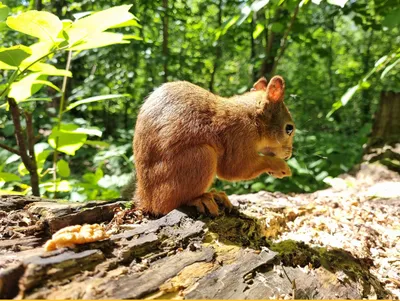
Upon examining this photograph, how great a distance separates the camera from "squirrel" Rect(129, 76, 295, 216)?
1.90m

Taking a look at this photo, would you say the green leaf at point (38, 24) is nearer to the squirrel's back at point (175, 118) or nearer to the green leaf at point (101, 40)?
the green leaf at point (101, 40)

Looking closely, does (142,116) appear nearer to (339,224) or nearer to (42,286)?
(42,286)

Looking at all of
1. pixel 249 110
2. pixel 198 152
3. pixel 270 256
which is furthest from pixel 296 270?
pixel 249 110

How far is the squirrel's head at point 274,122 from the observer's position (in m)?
2.33

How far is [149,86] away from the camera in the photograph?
5832 mm

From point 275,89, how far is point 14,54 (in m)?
1.53

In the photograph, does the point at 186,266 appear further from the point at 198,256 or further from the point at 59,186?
the point at 59,186

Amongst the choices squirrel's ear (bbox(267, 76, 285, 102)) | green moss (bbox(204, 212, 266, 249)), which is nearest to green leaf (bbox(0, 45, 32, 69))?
green moss (bbox(204, 212, 266, 249))

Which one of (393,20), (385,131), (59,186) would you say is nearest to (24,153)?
(59,186)

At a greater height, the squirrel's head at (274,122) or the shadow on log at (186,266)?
the squirrel's head at (274,122)

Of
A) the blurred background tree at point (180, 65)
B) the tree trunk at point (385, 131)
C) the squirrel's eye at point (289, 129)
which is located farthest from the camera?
the tree trunk at point (385, 131)

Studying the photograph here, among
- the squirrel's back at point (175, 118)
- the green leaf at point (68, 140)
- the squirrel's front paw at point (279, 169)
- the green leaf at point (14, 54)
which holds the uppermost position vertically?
the green leaf at point (14, 54)

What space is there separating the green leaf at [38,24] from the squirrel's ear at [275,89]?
1.41 metres

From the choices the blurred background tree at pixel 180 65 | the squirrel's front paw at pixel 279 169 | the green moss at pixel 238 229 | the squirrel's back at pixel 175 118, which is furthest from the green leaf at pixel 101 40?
the squirrel's front paw at pixel 279 169
